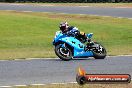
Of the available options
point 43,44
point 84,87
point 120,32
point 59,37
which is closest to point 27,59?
point 59,37

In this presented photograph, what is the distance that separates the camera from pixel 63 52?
1659 cm

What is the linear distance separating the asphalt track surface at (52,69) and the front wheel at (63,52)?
0.62ft

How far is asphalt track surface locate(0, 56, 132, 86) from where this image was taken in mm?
12547

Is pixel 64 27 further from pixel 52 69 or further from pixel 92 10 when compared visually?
pixel 92 10

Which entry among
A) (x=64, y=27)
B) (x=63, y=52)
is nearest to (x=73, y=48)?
(x=63, y=52)

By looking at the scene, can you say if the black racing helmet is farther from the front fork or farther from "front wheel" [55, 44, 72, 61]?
the front fork

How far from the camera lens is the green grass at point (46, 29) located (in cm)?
2400

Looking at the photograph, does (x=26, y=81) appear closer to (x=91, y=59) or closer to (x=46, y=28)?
(x=91, y=59)

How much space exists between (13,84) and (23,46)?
1175 cm

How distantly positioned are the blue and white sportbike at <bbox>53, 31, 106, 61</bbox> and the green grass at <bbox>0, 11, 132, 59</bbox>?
4.83 metres

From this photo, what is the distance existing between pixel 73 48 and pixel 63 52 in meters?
0.44

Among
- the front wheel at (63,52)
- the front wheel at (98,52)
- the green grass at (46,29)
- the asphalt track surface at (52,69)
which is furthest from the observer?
the green grass at (46,29)

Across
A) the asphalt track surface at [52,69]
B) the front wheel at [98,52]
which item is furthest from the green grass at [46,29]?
the asphalt track surface at [52,69]

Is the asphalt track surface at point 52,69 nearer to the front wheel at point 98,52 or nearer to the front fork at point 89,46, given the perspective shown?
the front wheel at point 98,52
